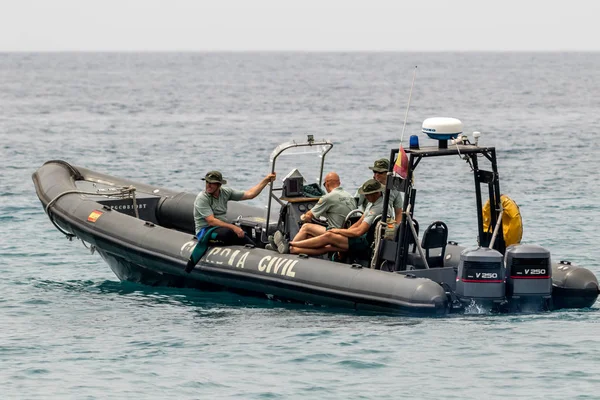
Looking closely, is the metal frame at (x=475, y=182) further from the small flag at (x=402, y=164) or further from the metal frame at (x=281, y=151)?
the metal frame at (x=281, y=151)

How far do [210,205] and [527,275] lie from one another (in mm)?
3657

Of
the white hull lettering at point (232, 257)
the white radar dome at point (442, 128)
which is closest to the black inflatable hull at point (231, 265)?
the white hull lettering at point (232, 257)

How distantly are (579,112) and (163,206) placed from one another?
31.8 metres

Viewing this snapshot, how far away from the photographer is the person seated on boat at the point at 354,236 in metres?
11.7

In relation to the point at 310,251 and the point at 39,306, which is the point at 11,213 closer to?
the point at 39,306

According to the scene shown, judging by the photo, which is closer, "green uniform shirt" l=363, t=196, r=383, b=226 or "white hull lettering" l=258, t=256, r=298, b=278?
"green uniform shirt" l=363, t=196, r=383, b=226

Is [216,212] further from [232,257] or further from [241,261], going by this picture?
[241,261]

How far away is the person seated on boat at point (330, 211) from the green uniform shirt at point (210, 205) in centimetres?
98

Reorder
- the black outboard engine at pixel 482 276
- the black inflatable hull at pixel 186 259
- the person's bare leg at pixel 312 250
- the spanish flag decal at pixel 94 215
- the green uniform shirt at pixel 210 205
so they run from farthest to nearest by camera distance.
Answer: the spanish flag decal at pixel 94 215
the green uniform shirt at pixel 210 205
the person's bare leg at pixel 312 250
the black inflatable hull at pixel 186 259
the black outboard engine at pixel 482 276

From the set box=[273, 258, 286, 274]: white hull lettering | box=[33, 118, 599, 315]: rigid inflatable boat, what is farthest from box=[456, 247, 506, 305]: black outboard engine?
box=[273, 258, 286, 274]: white hull lettering

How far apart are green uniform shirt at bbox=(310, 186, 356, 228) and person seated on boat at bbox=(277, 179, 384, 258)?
7.6 inches

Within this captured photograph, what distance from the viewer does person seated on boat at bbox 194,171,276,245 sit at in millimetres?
12539

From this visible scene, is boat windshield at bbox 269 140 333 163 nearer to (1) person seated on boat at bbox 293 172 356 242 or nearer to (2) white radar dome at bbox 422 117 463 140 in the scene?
(1) person seated on boat at bbox 293 172 356 242

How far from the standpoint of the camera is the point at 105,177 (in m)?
16.4
